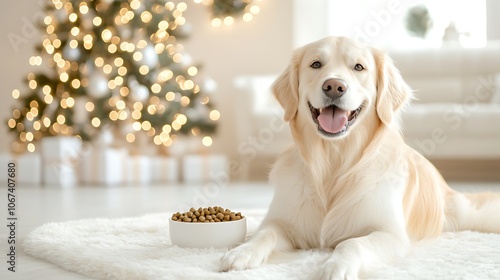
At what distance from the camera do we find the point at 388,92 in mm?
2195

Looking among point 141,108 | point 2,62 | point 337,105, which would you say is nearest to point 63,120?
point 141,108

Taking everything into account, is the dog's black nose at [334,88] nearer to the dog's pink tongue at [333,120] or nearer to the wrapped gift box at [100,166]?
the dog's pink tongue at [333,120]

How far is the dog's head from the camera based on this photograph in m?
2.02

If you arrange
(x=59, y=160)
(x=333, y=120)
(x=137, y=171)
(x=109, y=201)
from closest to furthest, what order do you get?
(x=333, y=120) < (x=109, y=201) < (x=59, y=160) < (x=137, y=171)

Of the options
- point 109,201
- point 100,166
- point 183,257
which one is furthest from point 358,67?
point 100,166

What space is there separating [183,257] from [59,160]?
3.58 meters

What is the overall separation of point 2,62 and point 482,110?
4.95 metres

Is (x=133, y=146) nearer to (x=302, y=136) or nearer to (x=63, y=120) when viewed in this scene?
(x=63, y=120)

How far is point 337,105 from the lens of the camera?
2.01 m

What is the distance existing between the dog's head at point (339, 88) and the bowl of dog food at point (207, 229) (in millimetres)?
425

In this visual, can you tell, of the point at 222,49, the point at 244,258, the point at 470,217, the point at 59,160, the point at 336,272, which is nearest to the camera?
the point at 336,272

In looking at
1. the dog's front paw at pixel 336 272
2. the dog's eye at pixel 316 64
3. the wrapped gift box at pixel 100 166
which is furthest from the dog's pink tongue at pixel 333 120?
the wrapped gift box at pixel 100 166

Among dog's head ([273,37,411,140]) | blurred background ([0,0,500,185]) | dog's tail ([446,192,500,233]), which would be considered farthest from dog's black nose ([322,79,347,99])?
blurred background ([0,0,500,185])

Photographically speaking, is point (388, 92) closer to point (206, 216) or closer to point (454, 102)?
point (206, 216)
